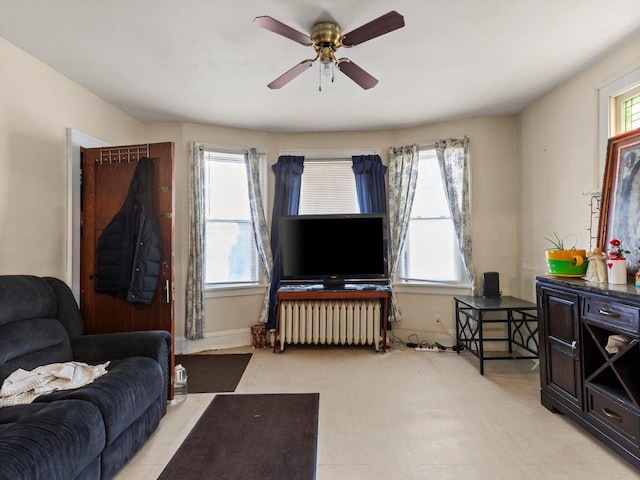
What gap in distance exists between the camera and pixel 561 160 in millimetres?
3020

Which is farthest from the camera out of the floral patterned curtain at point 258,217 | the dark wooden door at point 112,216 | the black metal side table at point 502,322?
the floral patterned curtain at point 258,217

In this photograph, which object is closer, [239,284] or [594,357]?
[594,357]

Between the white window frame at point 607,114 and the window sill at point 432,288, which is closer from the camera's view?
the white window frame at point 607,114

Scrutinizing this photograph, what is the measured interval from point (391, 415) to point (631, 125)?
2833 mm

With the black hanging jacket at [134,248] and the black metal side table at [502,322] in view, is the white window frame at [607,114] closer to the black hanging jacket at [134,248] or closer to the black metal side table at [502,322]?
the black metal side table at [502,322]

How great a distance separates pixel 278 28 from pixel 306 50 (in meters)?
0.73

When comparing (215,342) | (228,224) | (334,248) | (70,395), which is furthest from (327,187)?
(70,395)

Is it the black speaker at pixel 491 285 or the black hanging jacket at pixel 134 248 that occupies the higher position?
the black hanging jacket at pixel 134 248

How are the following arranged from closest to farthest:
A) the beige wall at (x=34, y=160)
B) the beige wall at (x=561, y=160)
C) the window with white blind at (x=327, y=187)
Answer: the beige wall at (x=34, y=160), the beige wall at (x=561, y=160), the window with white blind at (x=327, y=187)

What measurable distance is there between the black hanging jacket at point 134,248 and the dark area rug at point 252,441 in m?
1.14

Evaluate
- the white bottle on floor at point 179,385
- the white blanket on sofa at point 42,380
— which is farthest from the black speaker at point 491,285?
the white blanket on sofa at point 42,380

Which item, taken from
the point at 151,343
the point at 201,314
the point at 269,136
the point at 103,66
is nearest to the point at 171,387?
the point at 151,343

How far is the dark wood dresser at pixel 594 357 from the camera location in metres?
1.80

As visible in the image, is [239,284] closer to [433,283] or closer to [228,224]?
[228,224]
